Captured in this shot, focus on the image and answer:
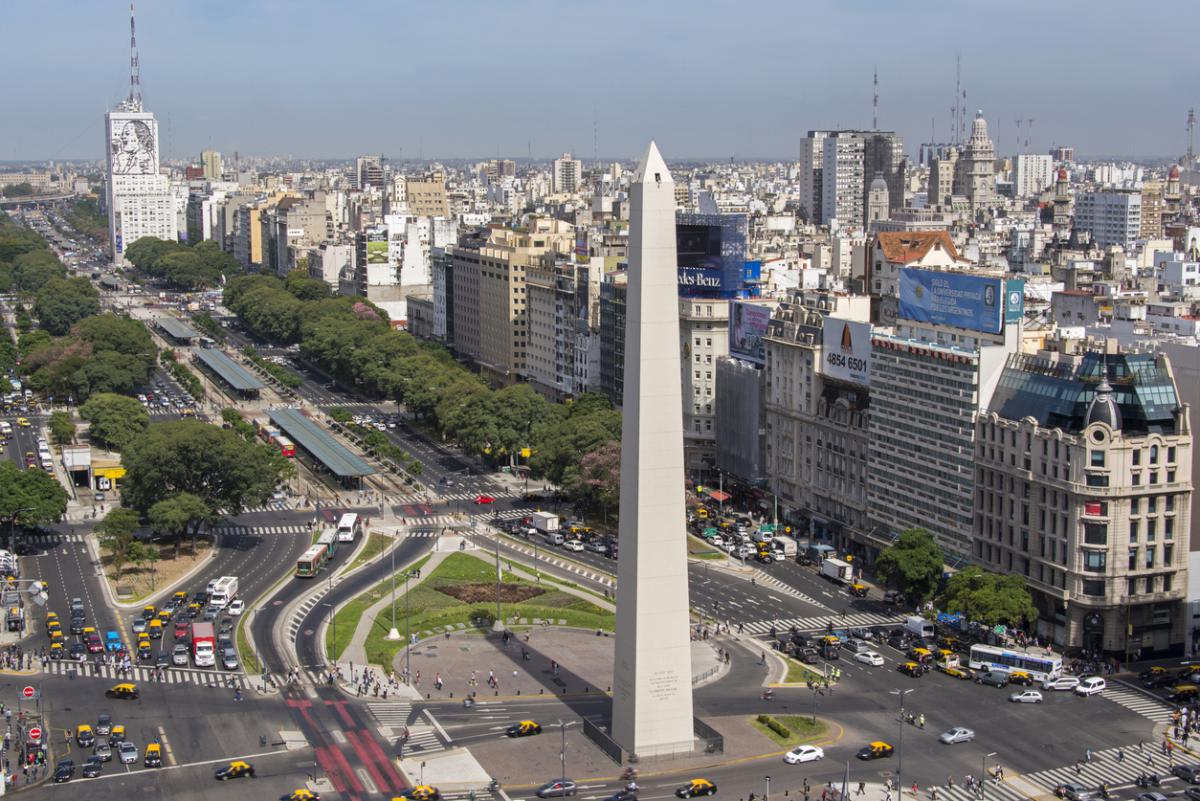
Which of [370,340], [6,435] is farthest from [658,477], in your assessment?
[370,340]

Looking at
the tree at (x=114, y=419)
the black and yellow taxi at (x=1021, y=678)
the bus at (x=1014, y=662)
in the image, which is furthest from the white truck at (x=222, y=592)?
the tree at (x=114, y=419)

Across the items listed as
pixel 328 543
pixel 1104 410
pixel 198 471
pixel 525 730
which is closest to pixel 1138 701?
pixel 1104 410

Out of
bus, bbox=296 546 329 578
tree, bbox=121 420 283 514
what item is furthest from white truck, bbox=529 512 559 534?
tree, bbox=121 420 283 514

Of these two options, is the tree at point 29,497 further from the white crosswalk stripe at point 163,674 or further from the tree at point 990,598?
the tree at point 990,598

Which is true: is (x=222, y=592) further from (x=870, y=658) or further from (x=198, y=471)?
(x=870, y=658)

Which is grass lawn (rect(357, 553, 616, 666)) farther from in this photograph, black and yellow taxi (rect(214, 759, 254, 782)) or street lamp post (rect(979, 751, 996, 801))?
street lamp post (rect(979, 751, 996, 801))
